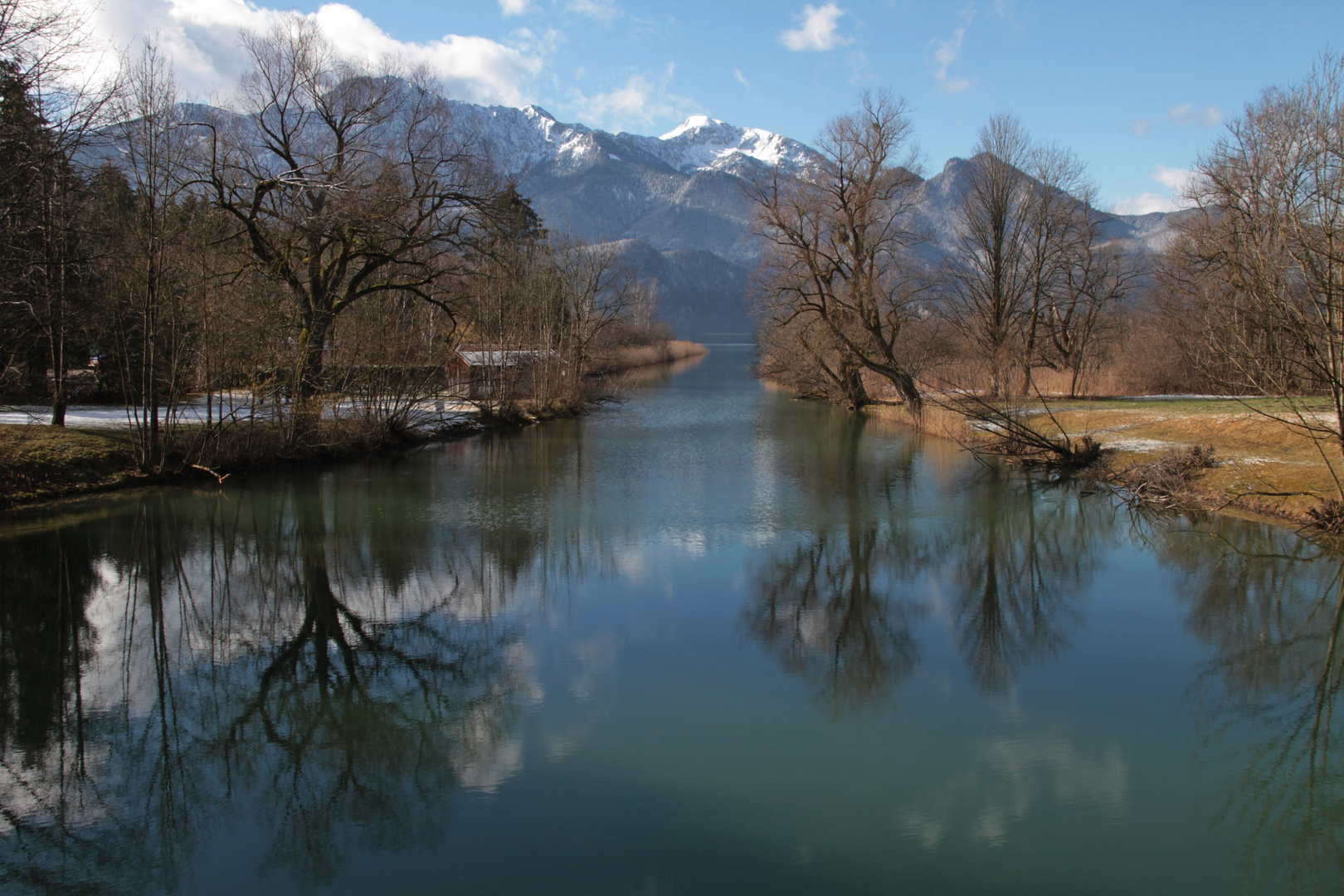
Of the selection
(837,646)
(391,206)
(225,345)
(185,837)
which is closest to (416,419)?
(391,206)

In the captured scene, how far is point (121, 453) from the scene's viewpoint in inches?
696

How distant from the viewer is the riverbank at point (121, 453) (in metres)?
15.6

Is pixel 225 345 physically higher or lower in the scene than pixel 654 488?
higher

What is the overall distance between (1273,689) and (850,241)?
27105 millimetres

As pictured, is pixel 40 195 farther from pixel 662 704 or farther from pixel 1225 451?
pixel 1225 451

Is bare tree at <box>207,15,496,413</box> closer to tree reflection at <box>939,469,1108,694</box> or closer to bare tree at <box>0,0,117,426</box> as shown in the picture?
bare tree at <box>0,0,117,426</box>

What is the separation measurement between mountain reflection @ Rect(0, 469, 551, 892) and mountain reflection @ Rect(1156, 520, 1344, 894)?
5560mm

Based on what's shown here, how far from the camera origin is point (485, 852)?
554 cm

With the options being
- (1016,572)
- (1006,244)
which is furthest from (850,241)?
(1016,572)

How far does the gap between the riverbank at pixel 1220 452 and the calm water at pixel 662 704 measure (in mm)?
1225

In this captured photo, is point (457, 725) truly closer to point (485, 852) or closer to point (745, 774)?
point (485, 852)

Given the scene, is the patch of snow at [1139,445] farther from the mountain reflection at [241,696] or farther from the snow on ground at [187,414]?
the snow on ground at [187,414]

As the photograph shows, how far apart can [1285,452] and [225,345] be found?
22079mm

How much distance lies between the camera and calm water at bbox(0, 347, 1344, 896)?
5.54 m
